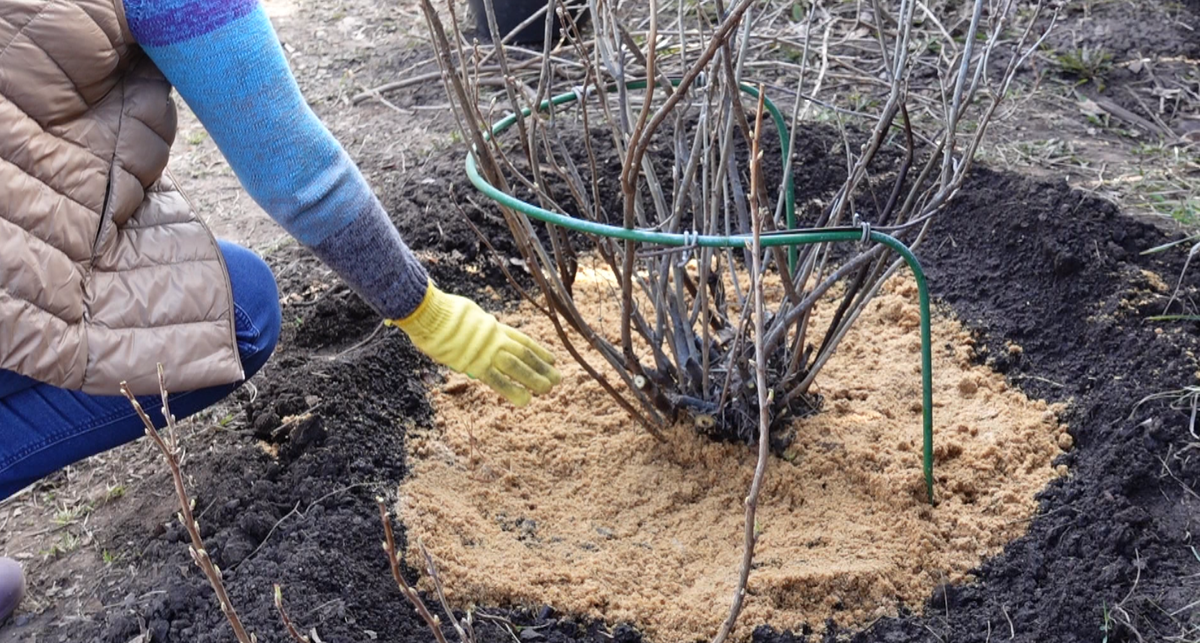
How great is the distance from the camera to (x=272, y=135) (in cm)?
186

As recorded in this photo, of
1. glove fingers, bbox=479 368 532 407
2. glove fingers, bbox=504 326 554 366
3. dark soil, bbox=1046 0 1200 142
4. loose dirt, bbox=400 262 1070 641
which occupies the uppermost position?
glove fingers, bbox=504 326 554 366

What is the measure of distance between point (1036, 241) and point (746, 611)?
1.38m

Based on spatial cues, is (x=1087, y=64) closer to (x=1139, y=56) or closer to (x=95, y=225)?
(x=1139, y=56)

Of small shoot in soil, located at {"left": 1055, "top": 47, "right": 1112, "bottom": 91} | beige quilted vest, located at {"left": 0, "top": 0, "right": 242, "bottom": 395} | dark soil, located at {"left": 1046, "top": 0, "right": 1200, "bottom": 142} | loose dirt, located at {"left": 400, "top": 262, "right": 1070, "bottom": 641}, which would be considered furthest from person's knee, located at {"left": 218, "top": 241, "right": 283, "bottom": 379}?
small shoot in soil, located at {"left": 1055, "top": 47, "right": 1112, "bottom": 91}

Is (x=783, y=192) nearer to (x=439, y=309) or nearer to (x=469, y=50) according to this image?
(x=439, y=309)

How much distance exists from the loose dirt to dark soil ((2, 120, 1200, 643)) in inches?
2.1

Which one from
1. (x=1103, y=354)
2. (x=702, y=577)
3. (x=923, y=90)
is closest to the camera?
(x=702, y=577)

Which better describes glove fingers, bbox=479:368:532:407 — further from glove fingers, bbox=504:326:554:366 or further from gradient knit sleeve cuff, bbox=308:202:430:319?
gradient knit sleeve cuff, bbox=308:202:430:319

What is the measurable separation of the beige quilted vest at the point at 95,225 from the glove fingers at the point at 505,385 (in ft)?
1.58

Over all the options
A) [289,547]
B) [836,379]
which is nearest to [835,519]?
[836,379]

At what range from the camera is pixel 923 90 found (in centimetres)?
361

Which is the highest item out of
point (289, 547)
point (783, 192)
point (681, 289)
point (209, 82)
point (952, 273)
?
point (209, 82)

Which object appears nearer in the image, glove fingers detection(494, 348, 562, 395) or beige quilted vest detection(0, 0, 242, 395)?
beige quilted vest detection(0, 0, 242, 395)

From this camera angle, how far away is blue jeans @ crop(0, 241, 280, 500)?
2.03m
